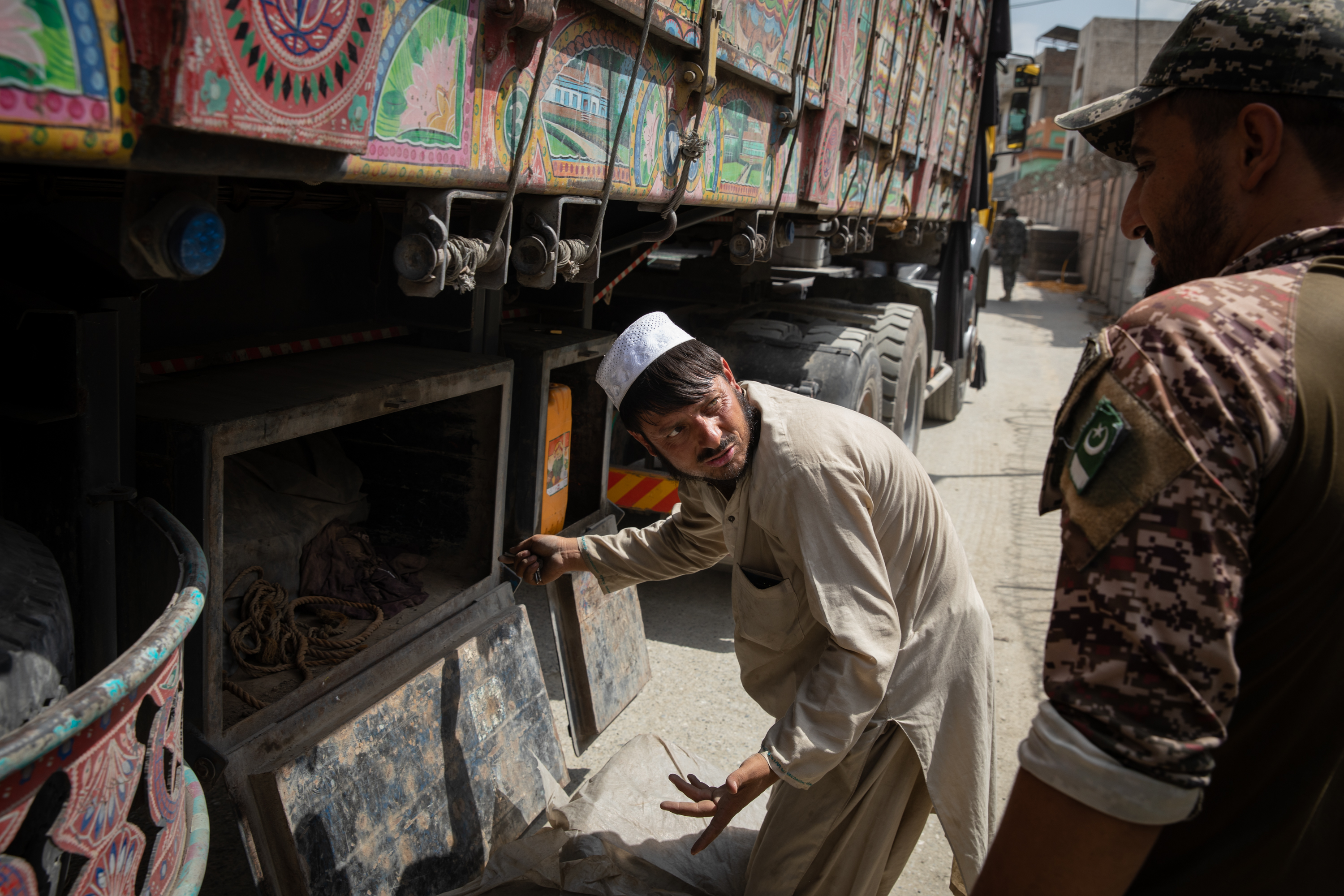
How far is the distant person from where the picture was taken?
2016 cm

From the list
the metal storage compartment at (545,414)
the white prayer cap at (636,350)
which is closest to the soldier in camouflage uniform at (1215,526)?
the white prayer cap at (636,350)

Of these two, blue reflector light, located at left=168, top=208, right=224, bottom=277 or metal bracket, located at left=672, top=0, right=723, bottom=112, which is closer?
blue reflector light, located at left=168, top=208, right=224, bottom=277

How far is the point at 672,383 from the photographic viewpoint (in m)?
1.90

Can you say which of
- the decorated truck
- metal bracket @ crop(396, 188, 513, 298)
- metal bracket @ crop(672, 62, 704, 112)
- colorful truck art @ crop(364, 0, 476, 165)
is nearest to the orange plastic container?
the decorated truck

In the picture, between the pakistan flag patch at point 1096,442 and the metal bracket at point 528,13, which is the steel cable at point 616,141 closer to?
the metal bracket at point 528,13

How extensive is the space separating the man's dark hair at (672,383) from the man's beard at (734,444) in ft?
0.30

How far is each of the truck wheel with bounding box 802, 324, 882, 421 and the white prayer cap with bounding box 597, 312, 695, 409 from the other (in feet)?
6.27

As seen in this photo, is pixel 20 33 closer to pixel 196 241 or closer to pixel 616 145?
pixel 196 241

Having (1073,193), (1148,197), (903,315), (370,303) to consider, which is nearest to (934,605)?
(1148,197)

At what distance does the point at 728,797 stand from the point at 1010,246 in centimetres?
2049

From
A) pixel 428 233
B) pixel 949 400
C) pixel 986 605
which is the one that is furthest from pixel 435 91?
pixel 949 400

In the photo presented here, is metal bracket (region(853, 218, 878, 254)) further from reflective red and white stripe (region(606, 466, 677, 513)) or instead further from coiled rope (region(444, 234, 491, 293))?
coiled rope (region(444, 234, 491, 293))

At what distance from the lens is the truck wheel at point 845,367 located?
398 centimetres

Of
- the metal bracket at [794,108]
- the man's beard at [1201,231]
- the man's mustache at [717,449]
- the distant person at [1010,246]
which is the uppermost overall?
the distant person at [1010,246]
